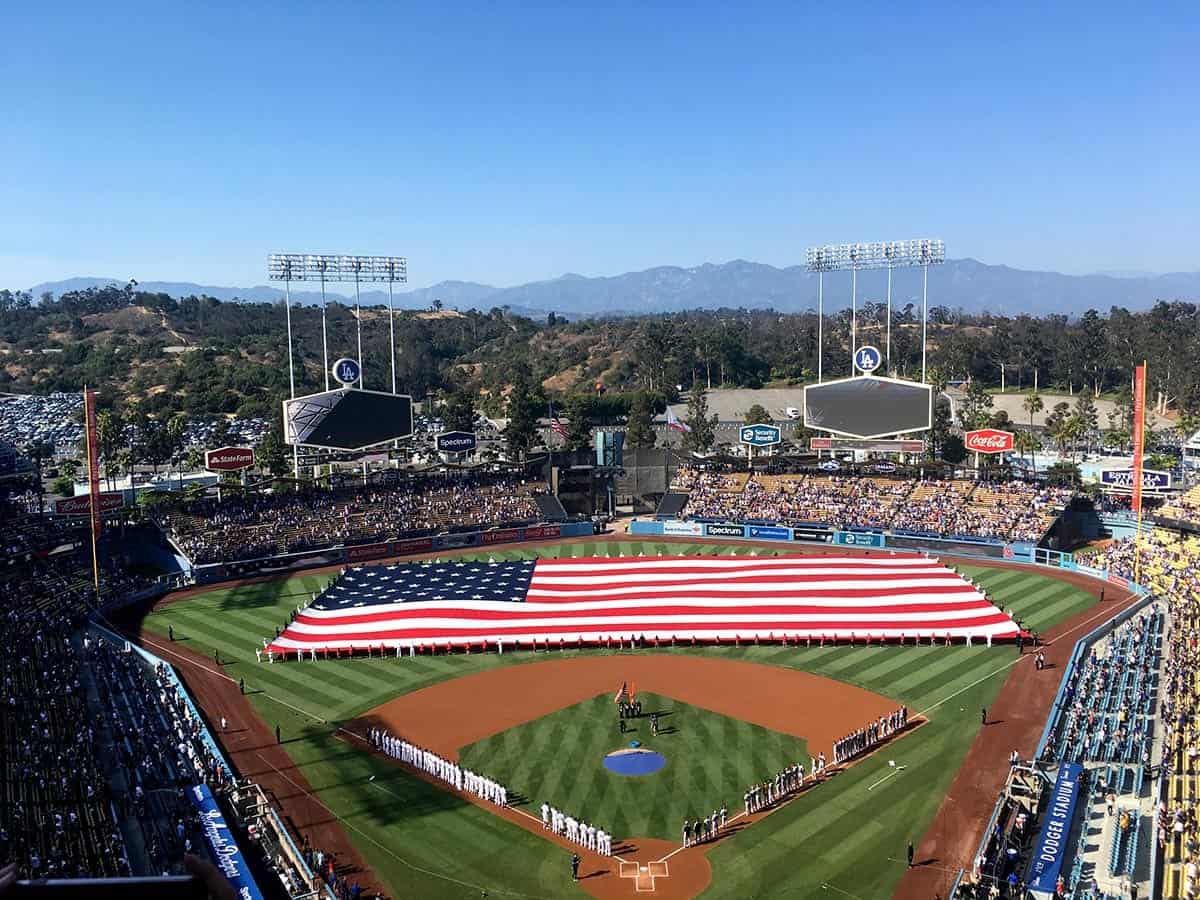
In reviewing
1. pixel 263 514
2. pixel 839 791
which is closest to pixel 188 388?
pixel 263 514

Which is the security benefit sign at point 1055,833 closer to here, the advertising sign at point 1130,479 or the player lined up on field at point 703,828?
the player lined up on field at point 703,828

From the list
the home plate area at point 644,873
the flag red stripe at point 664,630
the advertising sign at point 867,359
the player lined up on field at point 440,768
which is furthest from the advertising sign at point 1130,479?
the player lined up on field at point 440,768

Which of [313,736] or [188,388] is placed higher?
[188,388]

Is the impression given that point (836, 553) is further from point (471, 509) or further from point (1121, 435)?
point (1121, 435)

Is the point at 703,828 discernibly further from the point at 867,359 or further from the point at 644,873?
the point at 867,359

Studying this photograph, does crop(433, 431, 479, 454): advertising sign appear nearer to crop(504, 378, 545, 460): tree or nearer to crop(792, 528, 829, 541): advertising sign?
crop(504, 378, 545, 460): tree

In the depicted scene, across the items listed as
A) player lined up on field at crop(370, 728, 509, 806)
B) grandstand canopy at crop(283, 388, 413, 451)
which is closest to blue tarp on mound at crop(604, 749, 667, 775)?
player lined up on field at crop(370, 728, 509, 806)

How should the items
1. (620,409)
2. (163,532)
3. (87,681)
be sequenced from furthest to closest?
(620,409)
(163,532)
(87,681)
